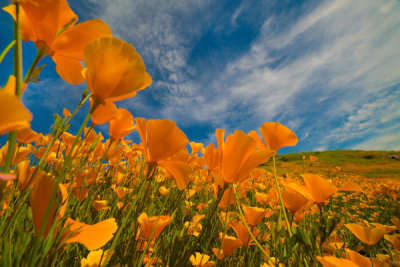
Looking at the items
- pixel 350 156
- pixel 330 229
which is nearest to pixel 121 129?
pixel 330 229

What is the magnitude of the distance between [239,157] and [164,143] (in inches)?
11.2

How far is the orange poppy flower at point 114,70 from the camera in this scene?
1.47 feet

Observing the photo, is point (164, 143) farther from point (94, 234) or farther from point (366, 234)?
point (366, 234)

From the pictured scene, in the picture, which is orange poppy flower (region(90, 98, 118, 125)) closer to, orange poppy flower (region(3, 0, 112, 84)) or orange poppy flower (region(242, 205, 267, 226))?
orange poppy flower (region(3, 0, 112, 84))

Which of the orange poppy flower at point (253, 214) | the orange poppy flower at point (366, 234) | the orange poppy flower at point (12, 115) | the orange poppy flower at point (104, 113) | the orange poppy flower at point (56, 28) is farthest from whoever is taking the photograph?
the orange poppy flower at point (253, 214)

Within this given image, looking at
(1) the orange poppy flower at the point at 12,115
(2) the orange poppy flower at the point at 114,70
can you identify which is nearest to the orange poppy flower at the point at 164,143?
(2) the orange poppy flower at the point at 114,70

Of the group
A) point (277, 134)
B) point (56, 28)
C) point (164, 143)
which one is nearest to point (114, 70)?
point (56, 28)

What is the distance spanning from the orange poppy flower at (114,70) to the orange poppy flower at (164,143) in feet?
0.65

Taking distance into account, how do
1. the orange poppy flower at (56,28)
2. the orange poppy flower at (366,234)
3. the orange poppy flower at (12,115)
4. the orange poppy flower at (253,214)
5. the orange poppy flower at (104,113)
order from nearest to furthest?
1. the orange poppy flower at (12,115)
2. the orange poppy flower at (56,28)
3. the orange poppy flower at (104,113)
4. the orange poppy flower at (366,234)
5. the orange poppy flower at (253,214)

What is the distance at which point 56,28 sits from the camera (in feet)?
1.54

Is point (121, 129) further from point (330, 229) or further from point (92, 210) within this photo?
point (92, 210)

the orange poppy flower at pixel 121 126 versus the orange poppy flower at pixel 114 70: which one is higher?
the orange poppy flower at pixel 121 126

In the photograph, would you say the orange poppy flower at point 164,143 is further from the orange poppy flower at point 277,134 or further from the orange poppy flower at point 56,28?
the orange poppy flower at point 277,134

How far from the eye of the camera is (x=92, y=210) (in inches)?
69.4
